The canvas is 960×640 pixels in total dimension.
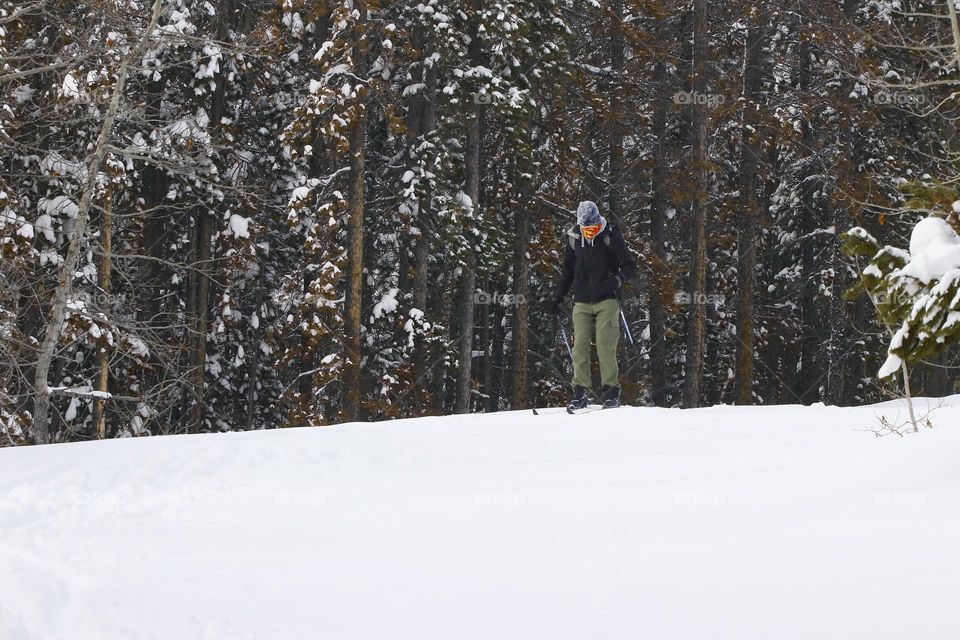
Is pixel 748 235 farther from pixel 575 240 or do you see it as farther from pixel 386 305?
pixel 575 240

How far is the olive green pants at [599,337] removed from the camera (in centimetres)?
1030

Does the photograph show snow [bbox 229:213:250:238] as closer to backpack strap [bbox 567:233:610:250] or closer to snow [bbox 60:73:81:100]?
snow [bbox 60:73:81:100]

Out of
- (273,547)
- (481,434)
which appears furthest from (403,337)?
(273,547)

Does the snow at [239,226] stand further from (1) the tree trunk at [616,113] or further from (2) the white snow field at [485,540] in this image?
(2) the white snow field at [485,540]

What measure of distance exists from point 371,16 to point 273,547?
15.8 m

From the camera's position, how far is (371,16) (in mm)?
18656

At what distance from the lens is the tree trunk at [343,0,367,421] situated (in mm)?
17812

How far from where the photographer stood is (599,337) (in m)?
10.5

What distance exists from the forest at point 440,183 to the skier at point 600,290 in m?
6.19

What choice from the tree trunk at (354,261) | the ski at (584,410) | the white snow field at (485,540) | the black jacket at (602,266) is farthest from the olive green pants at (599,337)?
the tree trunk at (354,261)

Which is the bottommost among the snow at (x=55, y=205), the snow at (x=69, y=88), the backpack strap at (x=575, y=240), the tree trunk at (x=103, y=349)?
the tree trunk at (x=103, y=349)

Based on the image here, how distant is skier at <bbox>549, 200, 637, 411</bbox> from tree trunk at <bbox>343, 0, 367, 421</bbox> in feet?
26.4

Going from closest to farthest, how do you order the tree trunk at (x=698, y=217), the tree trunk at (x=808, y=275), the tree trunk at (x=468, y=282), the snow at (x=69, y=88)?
the snow at (x=69, y=88)
the tree trunk at (x=468, y=282)
the tree trunk at (x=698, y=217)
the tree trunk at (x=808, y=275)

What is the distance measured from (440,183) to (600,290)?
9749 mm
